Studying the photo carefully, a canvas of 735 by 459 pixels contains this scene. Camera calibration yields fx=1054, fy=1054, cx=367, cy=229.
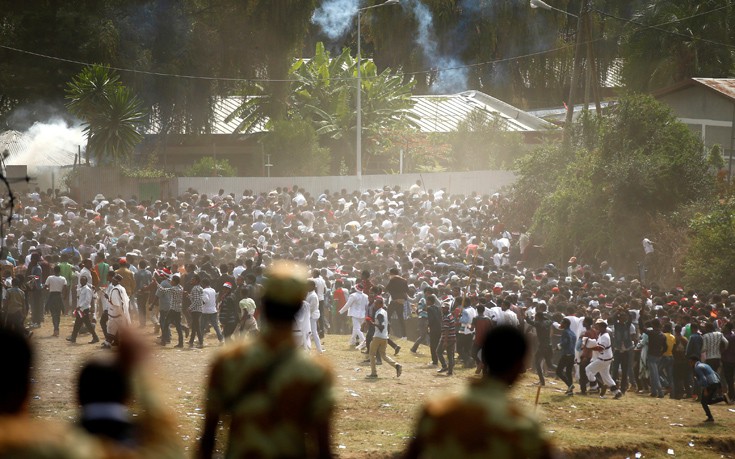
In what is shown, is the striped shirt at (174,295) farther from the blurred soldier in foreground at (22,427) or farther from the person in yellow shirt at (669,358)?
the blurred soldier in foreground at (22,427)

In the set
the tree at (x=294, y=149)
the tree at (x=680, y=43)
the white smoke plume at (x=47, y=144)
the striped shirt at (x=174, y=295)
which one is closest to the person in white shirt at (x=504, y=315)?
the striped shirt at (x=174, y=295)

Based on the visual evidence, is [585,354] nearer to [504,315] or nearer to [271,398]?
[504,315]

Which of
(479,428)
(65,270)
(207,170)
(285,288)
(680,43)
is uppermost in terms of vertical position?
(680,43)

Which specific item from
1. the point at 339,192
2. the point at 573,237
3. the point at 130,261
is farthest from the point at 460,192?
the point at 130,261

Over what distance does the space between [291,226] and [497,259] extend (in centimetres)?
565

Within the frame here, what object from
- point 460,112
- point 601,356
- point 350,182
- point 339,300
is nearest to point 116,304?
point 339,300

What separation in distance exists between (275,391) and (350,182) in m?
33.8

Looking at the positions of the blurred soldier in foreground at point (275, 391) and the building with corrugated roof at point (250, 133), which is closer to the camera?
the blurred soldier in foreground at point (275, 391)

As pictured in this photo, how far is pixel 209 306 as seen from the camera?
61.1ft

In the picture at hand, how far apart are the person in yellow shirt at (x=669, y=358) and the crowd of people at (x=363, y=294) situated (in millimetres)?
23

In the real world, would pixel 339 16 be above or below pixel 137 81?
above

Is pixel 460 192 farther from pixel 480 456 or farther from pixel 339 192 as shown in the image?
pixel 480 456

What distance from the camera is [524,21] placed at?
195 ft

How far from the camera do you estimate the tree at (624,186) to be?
94.8 ft
